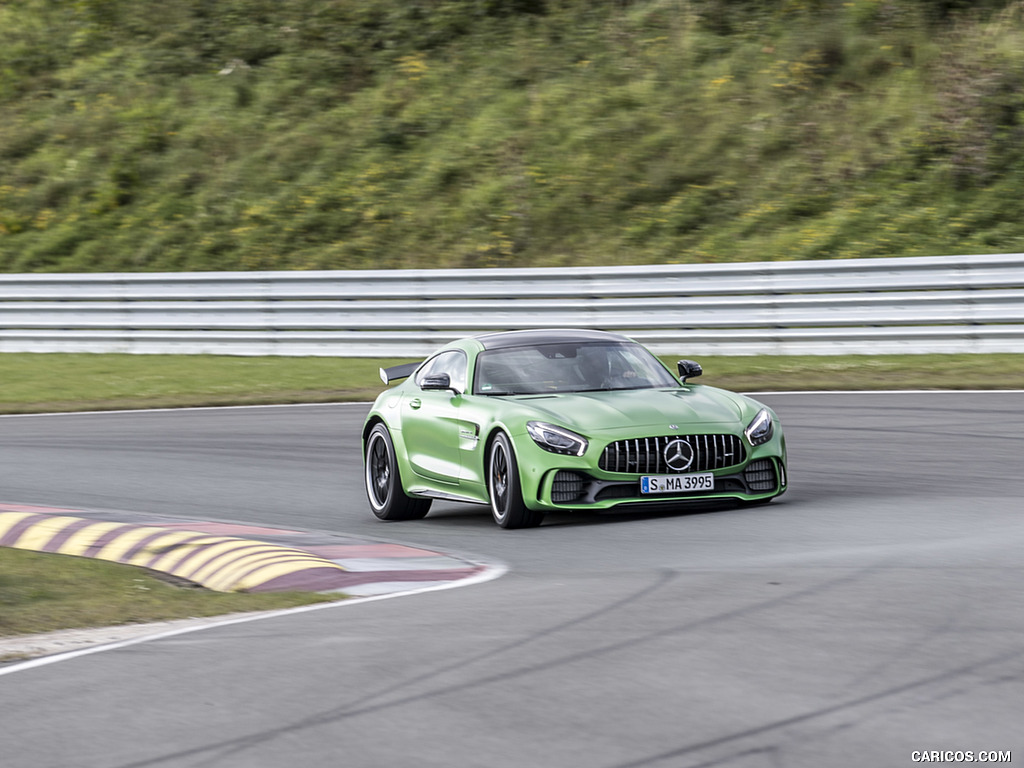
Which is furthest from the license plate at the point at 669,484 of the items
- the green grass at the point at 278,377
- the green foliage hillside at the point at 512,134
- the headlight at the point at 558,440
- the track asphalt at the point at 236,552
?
the green foliage hillside at the point at 512,134

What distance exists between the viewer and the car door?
409 inches

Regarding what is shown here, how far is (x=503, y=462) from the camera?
976 centimetres

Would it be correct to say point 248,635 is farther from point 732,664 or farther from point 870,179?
point 870,179

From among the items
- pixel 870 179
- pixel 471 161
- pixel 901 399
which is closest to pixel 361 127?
pixel 471 161

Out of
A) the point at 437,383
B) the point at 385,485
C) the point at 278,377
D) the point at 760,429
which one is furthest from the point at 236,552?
the point at 278,377

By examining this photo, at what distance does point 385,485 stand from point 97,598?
3.59m

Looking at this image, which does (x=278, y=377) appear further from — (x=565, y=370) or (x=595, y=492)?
(x=595, y=492)

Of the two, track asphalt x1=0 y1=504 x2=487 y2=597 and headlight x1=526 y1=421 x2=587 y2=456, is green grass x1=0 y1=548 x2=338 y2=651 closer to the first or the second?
track asphalt x1=0 y1=504 x2=487 y2=597

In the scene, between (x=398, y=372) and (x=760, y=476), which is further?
(x=398, y=372)

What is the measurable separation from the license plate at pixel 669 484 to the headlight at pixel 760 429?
435 mm

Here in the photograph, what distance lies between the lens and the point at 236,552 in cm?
872

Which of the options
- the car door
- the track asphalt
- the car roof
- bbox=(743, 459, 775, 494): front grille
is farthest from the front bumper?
the car roof

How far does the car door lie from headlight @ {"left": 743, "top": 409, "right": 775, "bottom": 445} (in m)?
1.88

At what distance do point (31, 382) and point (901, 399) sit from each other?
11.7 meters
